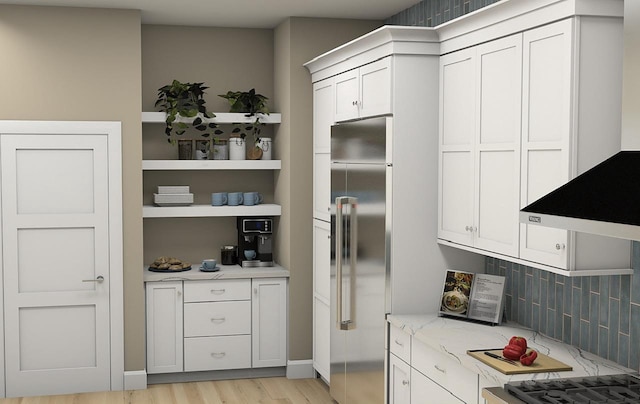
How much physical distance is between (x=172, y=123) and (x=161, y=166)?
0.34m

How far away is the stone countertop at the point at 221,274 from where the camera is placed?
19.3 feet

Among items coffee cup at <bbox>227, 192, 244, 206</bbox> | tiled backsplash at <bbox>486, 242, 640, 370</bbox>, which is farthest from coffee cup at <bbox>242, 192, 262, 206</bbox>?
tiled backsplash at <bbox>486, 242, 640, 370</bbox>

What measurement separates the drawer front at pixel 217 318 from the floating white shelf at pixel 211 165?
1.01 m

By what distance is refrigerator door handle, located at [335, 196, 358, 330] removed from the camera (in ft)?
15.8

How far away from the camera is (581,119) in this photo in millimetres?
3205

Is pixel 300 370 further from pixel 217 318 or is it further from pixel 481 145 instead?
pixel 481 145

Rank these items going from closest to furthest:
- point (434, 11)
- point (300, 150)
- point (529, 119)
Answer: point (529, 119) < point (434, 11) < point (300, 150)

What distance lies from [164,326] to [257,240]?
38.3 inches

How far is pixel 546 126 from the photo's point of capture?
3.36m

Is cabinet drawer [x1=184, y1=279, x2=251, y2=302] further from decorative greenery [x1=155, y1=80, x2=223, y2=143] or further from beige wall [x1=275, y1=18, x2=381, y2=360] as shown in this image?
decorative greenery [x1=155, y1=80, x2=223, y2=143]

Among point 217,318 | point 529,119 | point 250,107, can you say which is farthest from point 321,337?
point 529,119

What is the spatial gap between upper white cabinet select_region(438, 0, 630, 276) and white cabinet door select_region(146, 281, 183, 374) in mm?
2446

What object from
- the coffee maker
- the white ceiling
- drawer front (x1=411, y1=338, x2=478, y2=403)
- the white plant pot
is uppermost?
the white ceiling

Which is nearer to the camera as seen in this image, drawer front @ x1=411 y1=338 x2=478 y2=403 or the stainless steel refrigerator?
drawer front @ x1=411 y1=338 x2=478 y2=403
